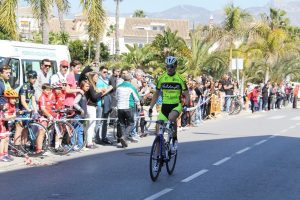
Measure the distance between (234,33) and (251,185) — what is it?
3746cm

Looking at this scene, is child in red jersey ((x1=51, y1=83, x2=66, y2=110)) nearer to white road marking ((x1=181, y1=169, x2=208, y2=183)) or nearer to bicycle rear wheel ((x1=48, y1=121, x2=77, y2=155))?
bicycle rear wheel ((x1=48, y1=121, x2=77, y2=155))

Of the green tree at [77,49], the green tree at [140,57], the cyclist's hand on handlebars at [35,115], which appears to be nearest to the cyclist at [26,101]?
the cyclist's hand on handlebars at [35,115]

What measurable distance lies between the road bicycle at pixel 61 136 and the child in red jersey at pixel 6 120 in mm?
1352

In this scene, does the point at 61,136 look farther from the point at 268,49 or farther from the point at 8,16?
the point at 268,49

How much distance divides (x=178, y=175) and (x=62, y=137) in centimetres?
385

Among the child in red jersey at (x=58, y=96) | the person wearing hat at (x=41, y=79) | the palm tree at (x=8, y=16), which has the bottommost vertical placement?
the child in red jersey at (x=58, y=96)

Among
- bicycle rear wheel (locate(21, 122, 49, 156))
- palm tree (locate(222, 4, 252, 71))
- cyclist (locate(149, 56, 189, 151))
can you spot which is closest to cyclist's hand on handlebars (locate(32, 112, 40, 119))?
bicycle rear wheel (locate(21, 122, 49, 156))

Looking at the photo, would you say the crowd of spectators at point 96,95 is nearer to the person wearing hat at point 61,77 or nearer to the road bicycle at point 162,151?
the person wearing hat at point 61,77

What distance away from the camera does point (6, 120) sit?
44.0 ft

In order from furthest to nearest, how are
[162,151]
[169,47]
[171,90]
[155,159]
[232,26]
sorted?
1. [232,26]
2. [169,47]
3. [171,90]
4. [162,151]
5. [155,159]

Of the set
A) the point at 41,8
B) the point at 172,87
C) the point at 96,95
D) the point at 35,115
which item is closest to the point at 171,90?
the point at 172,87

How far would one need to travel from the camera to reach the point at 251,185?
11336 mm

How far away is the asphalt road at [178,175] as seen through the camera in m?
10.3

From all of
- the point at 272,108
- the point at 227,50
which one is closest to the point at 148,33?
the point at 227,50
